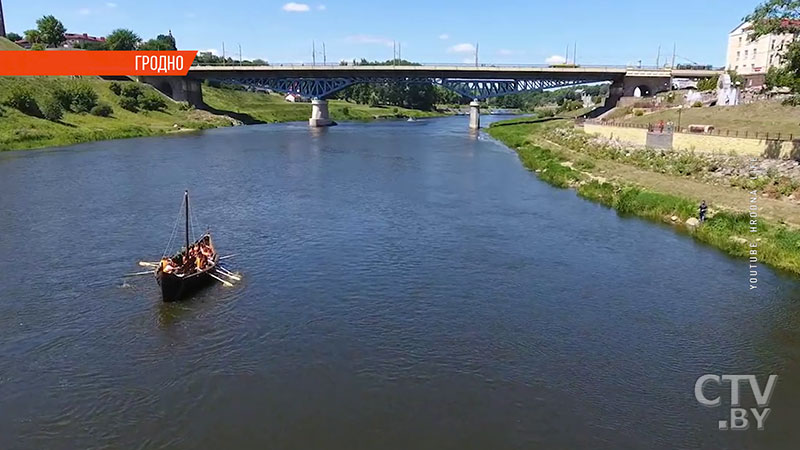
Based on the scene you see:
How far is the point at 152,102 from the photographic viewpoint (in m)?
103

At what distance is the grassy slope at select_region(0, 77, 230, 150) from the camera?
69.0 m

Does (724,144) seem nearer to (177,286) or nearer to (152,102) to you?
(177,286)

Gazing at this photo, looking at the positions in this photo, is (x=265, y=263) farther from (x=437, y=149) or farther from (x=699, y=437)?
(x=437, y=149)

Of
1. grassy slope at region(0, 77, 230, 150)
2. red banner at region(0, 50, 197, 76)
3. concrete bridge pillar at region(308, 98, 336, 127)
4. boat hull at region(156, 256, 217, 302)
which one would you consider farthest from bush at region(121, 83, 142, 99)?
boat hull at region(156, 256, 217, 302)

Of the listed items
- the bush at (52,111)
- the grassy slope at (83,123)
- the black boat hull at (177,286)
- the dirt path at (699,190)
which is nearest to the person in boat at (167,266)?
the black boat hull at (177,286)

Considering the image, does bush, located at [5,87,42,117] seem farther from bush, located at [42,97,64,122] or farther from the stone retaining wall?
the stone retaining wall

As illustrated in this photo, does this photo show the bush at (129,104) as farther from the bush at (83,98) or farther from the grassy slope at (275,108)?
the grassy slope at (275,108)

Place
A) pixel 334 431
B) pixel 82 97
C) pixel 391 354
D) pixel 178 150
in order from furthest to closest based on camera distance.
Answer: pixel 82 97
pixel 178 150
pixel 391 354
pixel 334 431

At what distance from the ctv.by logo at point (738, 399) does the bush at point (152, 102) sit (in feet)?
333

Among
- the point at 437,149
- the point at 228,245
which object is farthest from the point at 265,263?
the point at 437,149

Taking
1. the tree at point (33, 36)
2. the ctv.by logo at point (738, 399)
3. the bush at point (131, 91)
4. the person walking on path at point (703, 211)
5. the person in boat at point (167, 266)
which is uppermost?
the tree at point (33, 36)

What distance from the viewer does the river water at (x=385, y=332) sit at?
15.5 meters

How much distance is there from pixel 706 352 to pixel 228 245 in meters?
22.1

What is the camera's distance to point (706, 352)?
19.7 m
